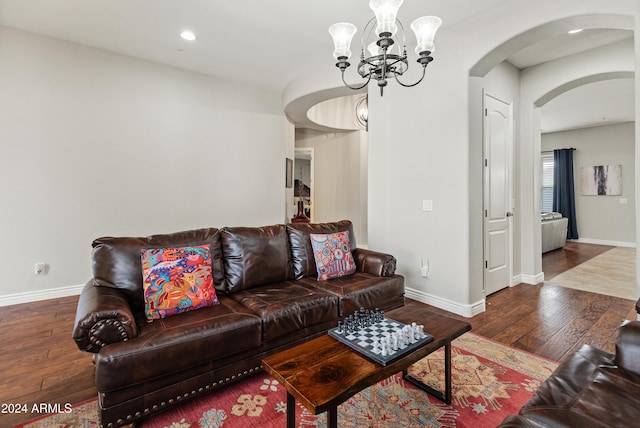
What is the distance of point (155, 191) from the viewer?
162 inches

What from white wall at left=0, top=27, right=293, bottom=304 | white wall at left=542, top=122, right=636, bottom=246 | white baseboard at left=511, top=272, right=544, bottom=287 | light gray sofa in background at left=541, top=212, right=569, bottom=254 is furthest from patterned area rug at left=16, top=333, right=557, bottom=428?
white wall at left=542, top=122, right=636, bottom=246

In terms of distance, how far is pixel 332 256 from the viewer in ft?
9.20

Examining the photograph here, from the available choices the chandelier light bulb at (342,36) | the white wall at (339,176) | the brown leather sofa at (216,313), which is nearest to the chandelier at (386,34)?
the chandelier light bulb at (342,36)

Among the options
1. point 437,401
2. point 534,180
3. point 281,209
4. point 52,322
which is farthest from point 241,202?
point 534,180

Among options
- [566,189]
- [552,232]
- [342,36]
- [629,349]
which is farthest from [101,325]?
[566,189]

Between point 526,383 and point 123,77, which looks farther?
point 123,77

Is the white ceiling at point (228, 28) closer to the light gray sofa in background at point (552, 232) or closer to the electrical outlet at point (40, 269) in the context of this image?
the electrical outlet at point (40, 269)

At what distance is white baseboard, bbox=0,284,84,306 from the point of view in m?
3.31

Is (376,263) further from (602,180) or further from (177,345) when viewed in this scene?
(602,180)

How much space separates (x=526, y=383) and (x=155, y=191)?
4.31 meters

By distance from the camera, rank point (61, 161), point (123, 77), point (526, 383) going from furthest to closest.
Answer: point (123, 77) → point (61, 161) → point (526, 383)

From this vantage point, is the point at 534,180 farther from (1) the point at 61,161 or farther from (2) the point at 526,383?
(1) the point at 61,161

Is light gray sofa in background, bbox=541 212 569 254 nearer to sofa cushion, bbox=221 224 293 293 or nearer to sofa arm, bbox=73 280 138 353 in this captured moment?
sofa cushion, bbox=221 224 293 293

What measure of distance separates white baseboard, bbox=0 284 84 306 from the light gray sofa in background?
7.55 metres
